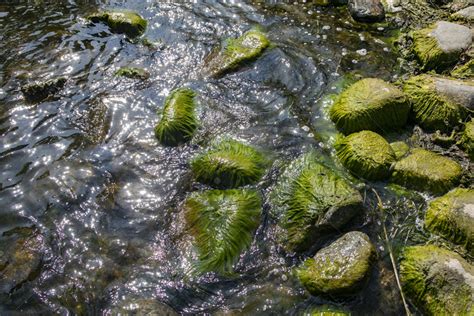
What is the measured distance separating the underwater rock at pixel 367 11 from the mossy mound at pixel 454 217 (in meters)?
4.96

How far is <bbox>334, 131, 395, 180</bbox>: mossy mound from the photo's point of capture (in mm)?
5730

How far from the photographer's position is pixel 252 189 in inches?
225

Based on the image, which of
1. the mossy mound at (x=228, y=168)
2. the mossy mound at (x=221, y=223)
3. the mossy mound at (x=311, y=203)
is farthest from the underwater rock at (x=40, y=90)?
the mossy mound at (x=311, y=203)

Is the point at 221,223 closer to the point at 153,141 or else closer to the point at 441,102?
the point at 153,141

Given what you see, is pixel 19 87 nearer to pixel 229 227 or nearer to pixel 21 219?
pixel 21 219

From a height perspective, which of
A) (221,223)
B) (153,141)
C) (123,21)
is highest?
(123,21)

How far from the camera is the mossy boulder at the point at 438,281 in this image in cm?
438

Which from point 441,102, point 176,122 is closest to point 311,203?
point 176,122

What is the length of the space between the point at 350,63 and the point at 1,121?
635cm

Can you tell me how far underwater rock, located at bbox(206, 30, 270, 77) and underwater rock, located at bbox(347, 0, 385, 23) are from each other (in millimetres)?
2208

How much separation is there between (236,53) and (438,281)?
5.32 meters

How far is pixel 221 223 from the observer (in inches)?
207

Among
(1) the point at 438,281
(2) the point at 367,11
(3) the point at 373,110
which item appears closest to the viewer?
(1) the point at 438,281

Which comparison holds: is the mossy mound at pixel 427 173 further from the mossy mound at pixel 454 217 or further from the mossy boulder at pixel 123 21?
the mossy boulder at pixel 123 21
